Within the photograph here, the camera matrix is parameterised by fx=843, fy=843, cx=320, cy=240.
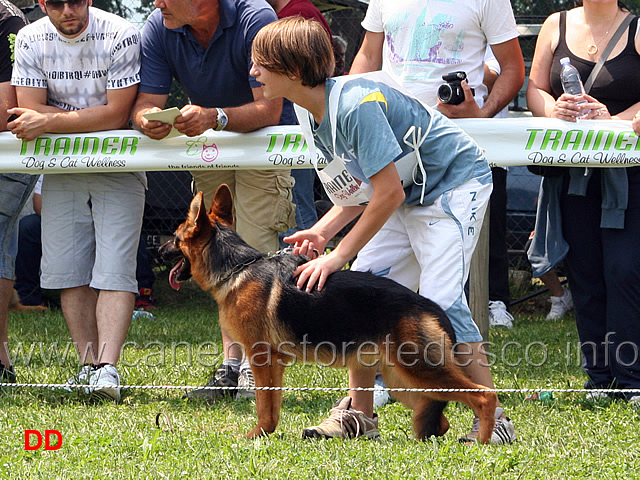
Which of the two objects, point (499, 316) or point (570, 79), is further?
point (499, 316)

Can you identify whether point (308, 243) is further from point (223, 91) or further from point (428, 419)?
point (223, 91)

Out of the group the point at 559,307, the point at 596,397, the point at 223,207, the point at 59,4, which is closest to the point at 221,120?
the point at 223,207

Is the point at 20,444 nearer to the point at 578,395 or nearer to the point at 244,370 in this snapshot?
the point at 244,370

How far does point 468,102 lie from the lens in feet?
14.8

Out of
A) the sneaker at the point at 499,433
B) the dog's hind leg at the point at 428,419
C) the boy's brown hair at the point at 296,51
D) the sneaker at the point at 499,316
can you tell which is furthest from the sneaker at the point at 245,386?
the sneaker at the point at 499,316

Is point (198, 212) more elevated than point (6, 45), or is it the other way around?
point (6, 45)

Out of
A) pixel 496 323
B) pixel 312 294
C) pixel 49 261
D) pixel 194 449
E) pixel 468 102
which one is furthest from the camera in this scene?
pixel 496 323

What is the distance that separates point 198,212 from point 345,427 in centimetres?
119

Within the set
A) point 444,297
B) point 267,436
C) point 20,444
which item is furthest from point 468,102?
point 20,444

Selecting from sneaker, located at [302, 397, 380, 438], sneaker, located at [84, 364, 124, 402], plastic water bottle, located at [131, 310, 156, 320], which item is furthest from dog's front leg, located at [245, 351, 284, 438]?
plastic water bottle, located at [131, 310, 156, 320]

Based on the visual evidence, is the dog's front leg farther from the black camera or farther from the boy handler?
the black camera

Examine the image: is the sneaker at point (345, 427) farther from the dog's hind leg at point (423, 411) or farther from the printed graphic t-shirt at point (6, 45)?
the printed graphic t-shirt at point (6, 45)

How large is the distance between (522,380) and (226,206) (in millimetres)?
2154

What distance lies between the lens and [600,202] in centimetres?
459
